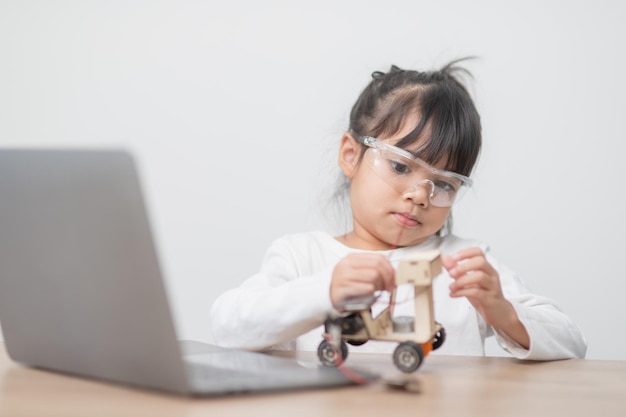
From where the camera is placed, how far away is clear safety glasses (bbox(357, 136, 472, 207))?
5.37 ft

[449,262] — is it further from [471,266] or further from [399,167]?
[399,167]

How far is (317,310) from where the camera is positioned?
1179 millimetres

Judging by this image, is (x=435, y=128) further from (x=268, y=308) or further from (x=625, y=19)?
(x=625, y=19)

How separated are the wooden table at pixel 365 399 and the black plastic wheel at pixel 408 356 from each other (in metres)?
0.01

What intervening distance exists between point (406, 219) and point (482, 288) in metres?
0.44

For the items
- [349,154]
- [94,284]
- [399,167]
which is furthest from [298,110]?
[94,284]

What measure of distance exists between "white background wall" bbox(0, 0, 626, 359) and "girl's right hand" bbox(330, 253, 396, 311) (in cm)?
163

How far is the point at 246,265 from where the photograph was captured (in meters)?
2.88

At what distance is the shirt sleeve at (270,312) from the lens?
46.6 inches

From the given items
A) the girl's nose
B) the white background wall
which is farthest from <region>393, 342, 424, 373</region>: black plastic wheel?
the white background wall

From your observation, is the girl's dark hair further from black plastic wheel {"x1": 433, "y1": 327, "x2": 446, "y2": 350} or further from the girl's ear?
black plastic wheel {"x1": 433, "y1": 327, "x2": 446, "y2": 350}

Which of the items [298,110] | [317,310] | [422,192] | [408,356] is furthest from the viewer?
[298,110]

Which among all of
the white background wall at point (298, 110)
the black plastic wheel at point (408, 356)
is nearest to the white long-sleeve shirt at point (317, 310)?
the black plastic wheel at point (408, 356)

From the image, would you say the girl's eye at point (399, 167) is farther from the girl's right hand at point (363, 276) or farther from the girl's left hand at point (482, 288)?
the girl's right hand at point (363, 276)
